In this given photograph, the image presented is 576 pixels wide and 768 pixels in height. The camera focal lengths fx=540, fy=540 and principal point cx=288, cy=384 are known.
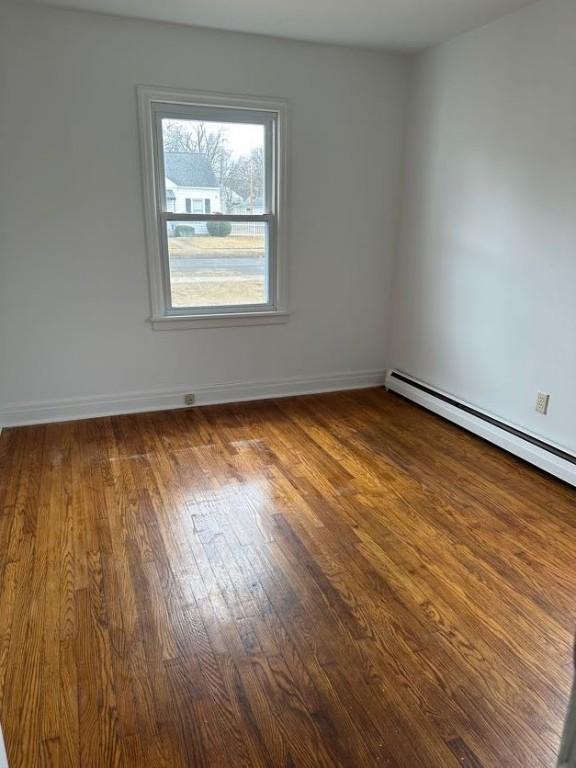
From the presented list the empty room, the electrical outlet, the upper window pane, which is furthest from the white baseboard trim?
the electrical outlet

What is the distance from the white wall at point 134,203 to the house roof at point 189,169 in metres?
0.25

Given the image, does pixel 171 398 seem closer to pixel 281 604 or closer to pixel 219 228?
pixel 219 228

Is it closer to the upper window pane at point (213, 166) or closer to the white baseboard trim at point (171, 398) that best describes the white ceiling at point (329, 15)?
the upper window pane at point (213, 166)

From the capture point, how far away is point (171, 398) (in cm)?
402

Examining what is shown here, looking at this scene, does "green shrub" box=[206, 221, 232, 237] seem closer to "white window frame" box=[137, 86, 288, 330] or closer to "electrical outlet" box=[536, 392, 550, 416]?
"white window frame" box=[137, 86, 288, 330]

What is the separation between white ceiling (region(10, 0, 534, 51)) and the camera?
9.70ft

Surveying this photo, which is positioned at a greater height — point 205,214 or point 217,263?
point 205,214

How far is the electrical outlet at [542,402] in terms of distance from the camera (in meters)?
3.09

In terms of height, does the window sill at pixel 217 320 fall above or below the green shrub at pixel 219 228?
below

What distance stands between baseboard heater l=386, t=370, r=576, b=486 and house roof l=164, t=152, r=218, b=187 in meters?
2.10

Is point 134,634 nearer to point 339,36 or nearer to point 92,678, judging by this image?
point 92,678

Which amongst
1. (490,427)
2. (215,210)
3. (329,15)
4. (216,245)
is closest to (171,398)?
(216,245)

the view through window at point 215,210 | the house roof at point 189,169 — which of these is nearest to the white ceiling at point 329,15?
the view through window at point 215,210

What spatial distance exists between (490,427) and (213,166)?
8.38 ft
